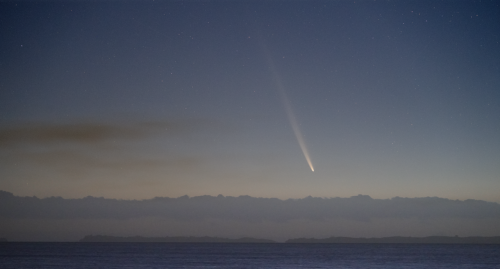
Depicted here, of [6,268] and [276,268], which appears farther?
[276,268]

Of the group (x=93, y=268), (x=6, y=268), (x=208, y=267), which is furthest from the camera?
(x=208, y=267)

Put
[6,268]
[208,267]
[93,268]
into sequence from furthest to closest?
[208,267], [93,268], [6,268]

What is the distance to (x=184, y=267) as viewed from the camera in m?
74.1

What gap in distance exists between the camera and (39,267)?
236 feet

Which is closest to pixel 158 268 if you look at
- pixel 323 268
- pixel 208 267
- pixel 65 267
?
pixel 208 267

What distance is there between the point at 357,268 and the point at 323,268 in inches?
260

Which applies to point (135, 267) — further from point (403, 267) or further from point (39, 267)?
point (403, 267)

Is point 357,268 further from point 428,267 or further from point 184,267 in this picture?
point 184,267

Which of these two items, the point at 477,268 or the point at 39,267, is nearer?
the point at 39,267

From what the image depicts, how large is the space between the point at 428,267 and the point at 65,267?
68.9 m

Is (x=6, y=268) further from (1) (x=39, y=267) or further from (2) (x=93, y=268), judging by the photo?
(2) (x=93, y=268)

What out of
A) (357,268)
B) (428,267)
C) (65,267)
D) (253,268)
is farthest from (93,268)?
(428,267)

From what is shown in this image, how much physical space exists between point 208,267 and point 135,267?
13587 mm

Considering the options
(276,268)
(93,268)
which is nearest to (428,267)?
(276,268)
